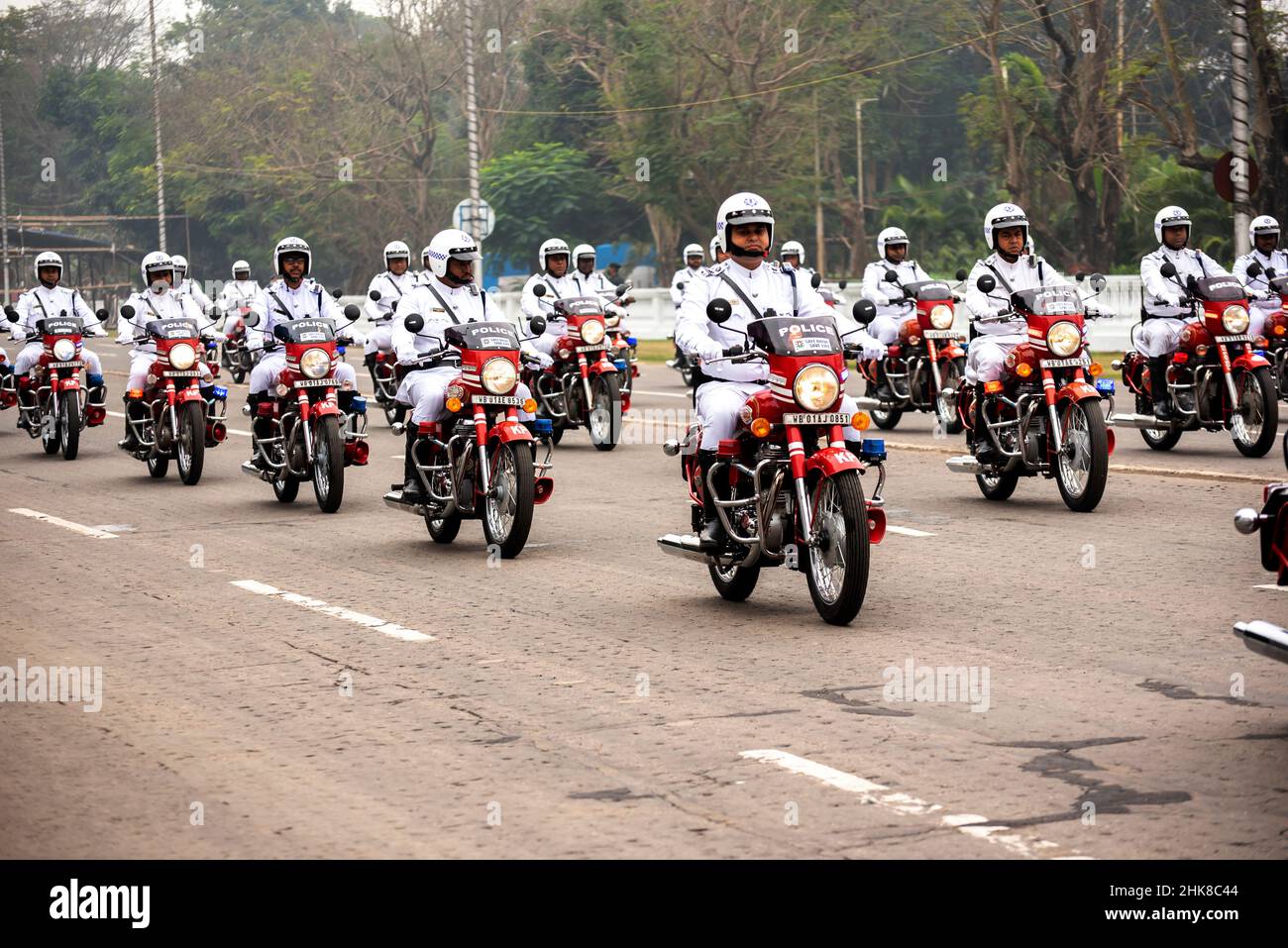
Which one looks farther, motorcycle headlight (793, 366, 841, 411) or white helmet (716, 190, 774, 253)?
white helmet (716, 190, 774, 253)

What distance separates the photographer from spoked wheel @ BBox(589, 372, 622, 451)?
20.9 meters

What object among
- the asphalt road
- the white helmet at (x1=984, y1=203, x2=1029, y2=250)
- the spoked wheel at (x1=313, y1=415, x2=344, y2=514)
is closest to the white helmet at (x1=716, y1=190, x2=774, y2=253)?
the asphalt road

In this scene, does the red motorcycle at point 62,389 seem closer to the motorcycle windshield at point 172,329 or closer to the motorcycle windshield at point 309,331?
the motorcycle windshield at point 172,329

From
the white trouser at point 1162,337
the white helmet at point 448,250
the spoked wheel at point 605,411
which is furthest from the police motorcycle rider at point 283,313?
the white trouser at point 1162,337

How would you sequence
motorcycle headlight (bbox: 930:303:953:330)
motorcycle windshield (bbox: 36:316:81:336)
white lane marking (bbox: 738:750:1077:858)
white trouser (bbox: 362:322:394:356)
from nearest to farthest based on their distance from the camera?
white lane marking (bbox: 738:750:1077:858) < motorcycle headlight (bbox: 930:303:953:330) < motorcycle windshield (bbox: 36:316:81:336) < white trouser (bbox: 362:322:394:356)

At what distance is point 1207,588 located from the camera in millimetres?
10930

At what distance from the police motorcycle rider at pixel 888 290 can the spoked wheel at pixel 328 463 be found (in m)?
8.03

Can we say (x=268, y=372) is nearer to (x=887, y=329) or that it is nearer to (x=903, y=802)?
(x=887, y=329)

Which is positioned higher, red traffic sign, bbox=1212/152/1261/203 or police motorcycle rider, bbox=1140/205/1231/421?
red traffic sign, bbox=1212/152/1261/203

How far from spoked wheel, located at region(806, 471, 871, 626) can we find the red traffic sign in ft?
62.8

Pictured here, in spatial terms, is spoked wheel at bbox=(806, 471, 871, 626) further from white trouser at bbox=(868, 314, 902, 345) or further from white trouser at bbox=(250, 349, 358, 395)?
white trouser at bbox=(868, 314, 902, 345)

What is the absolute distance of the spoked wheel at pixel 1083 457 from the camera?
45.9 ft

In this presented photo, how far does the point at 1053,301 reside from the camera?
14.5 m

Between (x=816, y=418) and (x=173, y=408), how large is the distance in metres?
9.98
